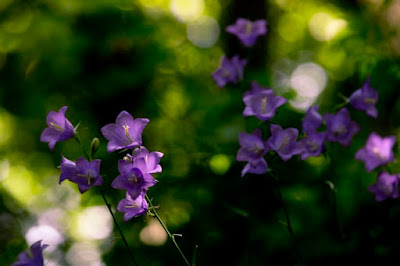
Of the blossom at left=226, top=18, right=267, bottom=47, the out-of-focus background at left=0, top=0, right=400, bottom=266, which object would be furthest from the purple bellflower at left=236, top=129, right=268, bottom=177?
the blossom at left=226, top=18, right=267, bottom=47

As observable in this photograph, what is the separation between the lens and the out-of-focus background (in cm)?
204

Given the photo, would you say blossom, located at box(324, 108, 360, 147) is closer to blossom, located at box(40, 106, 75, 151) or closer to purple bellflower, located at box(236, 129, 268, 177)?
purple bellflower, located at box(236, 129, 268, 177)

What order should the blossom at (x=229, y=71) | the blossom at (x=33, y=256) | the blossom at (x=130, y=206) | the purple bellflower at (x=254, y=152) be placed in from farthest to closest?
the blossom at (x=229, y=71) < the purple bellflower at (x=254, y=152) < the blossom at (x=130, y=206) < the blossom at (x=33, y=256)

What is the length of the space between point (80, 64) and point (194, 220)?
220 cm

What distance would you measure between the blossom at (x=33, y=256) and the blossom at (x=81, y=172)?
0.17 m

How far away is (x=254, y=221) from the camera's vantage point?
6.86 feet

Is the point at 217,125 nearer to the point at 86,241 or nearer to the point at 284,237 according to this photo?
the point at 284,237

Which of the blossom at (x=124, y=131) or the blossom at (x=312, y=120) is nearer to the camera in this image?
the blossom at (x=124, y=131)

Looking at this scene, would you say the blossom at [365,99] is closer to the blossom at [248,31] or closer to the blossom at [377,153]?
the blossom at [377,153]

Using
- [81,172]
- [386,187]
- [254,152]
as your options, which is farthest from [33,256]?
[386,187]

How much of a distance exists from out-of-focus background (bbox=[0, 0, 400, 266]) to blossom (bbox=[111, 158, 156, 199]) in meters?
0.14

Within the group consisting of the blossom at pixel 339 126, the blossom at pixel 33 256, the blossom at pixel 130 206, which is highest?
the blossom at pixel 339 126

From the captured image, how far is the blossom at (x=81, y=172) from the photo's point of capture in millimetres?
1103

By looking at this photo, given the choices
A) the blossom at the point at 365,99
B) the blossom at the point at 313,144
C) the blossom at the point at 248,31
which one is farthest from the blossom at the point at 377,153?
the blossom at the point at 248,31
